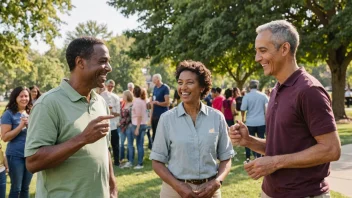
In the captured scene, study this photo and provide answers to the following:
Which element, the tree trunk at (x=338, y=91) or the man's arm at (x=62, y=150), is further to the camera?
the tree trunk at (x=338, y=91)

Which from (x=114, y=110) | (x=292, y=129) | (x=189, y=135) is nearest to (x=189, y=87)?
(x=189, y=135)

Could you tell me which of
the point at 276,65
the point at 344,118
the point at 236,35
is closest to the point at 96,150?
the point at 276,65

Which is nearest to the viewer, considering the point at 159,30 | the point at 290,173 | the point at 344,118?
the point at 290,173

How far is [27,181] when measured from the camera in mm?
5805

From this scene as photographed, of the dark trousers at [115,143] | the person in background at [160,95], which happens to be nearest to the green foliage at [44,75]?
the person in background at [160,95]

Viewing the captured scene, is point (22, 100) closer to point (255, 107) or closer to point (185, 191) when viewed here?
point (185, 191)

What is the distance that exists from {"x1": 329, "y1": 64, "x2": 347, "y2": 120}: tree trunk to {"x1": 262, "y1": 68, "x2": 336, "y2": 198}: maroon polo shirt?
60.9 ft

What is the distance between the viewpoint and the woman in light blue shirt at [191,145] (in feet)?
11.6

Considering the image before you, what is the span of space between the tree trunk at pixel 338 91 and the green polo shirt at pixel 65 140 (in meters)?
19.3

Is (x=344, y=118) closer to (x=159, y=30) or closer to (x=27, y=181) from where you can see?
(x=159, y=30)

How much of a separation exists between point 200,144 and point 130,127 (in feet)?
21.9

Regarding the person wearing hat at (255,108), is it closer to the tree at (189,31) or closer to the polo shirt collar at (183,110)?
the polo shirt collar at (183,110)

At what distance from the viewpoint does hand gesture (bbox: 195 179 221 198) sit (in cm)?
345

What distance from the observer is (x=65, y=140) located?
2617 mm
